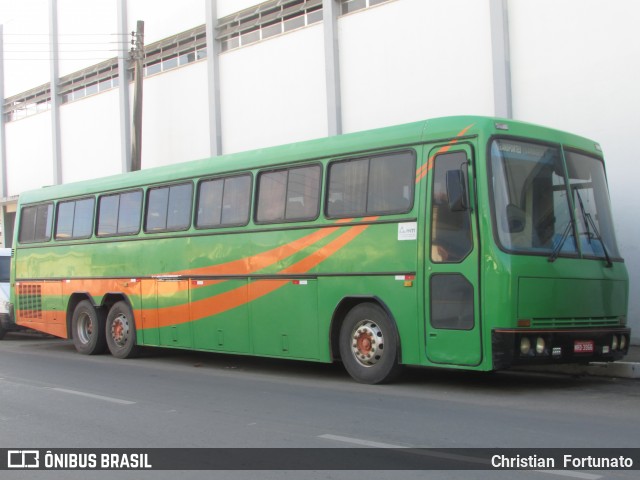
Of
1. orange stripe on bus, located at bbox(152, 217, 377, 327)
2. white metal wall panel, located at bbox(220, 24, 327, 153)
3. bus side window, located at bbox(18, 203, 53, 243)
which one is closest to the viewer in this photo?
orange stripe on bus, located at bbox(152, 217, 377, 327)

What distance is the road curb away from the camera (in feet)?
35.7

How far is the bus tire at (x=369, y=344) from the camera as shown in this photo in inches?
396

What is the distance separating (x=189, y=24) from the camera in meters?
23.8

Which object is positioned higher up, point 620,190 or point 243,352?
point 620,190

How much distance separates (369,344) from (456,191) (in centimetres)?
245

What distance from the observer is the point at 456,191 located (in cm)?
920

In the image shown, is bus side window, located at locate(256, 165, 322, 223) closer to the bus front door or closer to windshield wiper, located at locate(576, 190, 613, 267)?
the bus front door

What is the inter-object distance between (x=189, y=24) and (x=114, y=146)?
217 inches

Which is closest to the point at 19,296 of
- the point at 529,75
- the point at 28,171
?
the point at 529,75

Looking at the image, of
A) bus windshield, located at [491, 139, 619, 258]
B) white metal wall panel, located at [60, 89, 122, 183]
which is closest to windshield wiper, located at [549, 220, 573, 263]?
bus windshield, located at [491, 139, 619, 258]

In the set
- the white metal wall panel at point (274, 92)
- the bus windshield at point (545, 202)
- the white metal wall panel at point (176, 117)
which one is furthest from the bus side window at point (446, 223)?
the white metal wall panel at point (176, 117)

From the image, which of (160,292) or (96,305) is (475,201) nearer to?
(160,292)

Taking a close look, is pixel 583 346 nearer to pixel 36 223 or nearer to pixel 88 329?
pixel 88 329

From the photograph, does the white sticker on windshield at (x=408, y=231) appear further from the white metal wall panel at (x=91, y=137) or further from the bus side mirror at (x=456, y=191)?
the white metal wall panel at (x=91, y=137)
